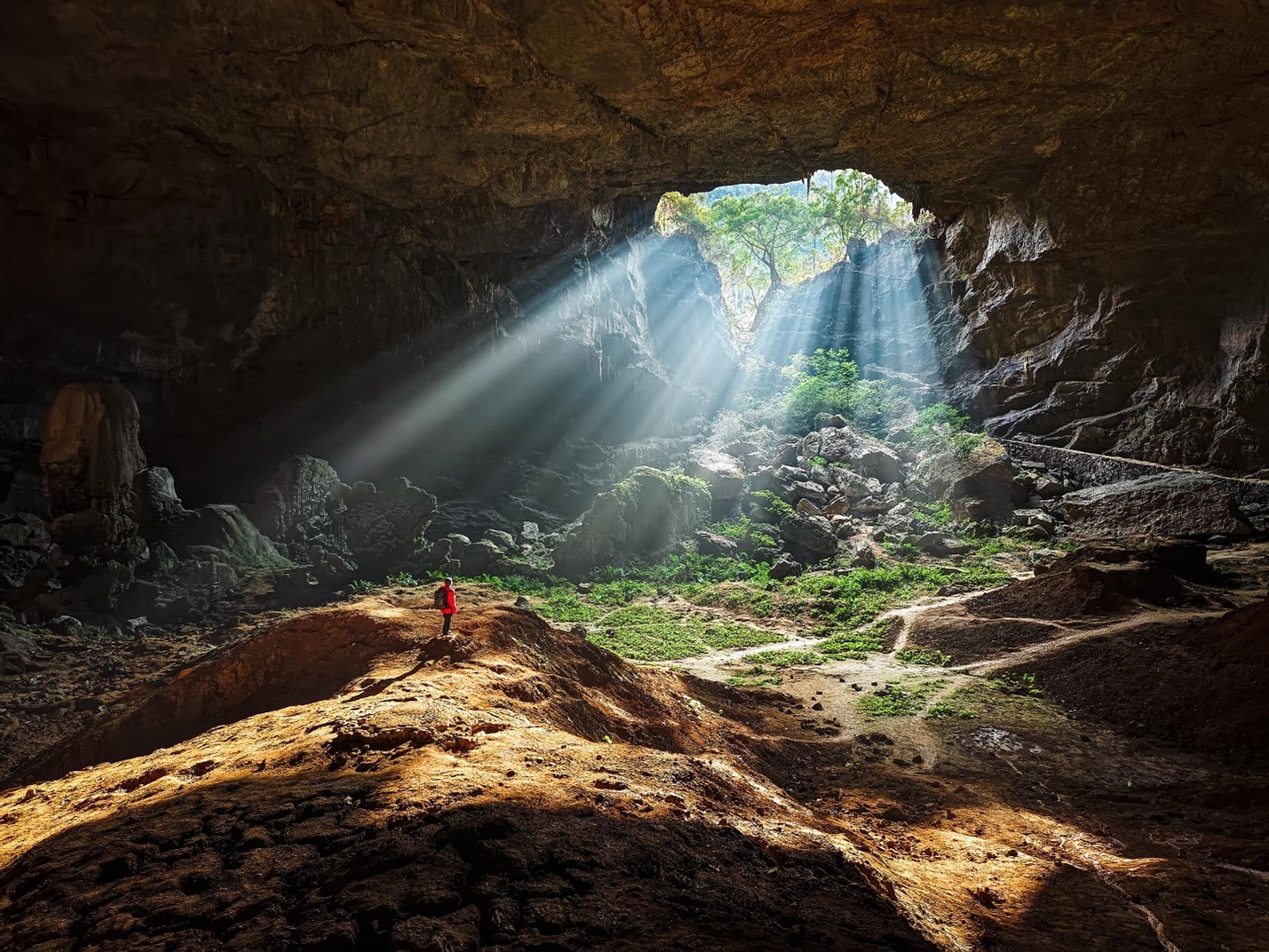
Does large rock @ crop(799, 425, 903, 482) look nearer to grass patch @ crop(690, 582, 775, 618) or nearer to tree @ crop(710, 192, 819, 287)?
grass patch @ crop(690, 582, 775, 618)

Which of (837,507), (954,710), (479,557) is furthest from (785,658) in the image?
(837,507)

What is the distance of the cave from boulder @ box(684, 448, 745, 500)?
0.83ft

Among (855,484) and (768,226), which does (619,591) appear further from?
(768,226)

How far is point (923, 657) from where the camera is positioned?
9961 millimetres

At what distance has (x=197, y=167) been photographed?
14.0 m

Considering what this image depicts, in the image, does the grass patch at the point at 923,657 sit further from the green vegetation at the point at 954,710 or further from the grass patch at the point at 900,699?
the green vegetation at the point at 954,710

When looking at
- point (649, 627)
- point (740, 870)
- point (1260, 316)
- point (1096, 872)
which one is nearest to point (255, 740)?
point (740, 870)

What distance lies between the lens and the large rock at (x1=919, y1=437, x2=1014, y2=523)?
17609mm

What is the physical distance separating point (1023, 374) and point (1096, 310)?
9.53 ft

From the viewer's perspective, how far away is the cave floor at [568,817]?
2053 millimetres

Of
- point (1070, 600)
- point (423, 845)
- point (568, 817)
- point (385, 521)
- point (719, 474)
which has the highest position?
point (423, 845)

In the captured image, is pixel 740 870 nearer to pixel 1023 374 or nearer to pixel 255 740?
pixel 255 740

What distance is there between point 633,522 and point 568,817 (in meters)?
14.9

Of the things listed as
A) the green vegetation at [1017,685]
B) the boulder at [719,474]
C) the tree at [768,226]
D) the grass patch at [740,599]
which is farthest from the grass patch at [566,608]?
the tree at [768,226]
